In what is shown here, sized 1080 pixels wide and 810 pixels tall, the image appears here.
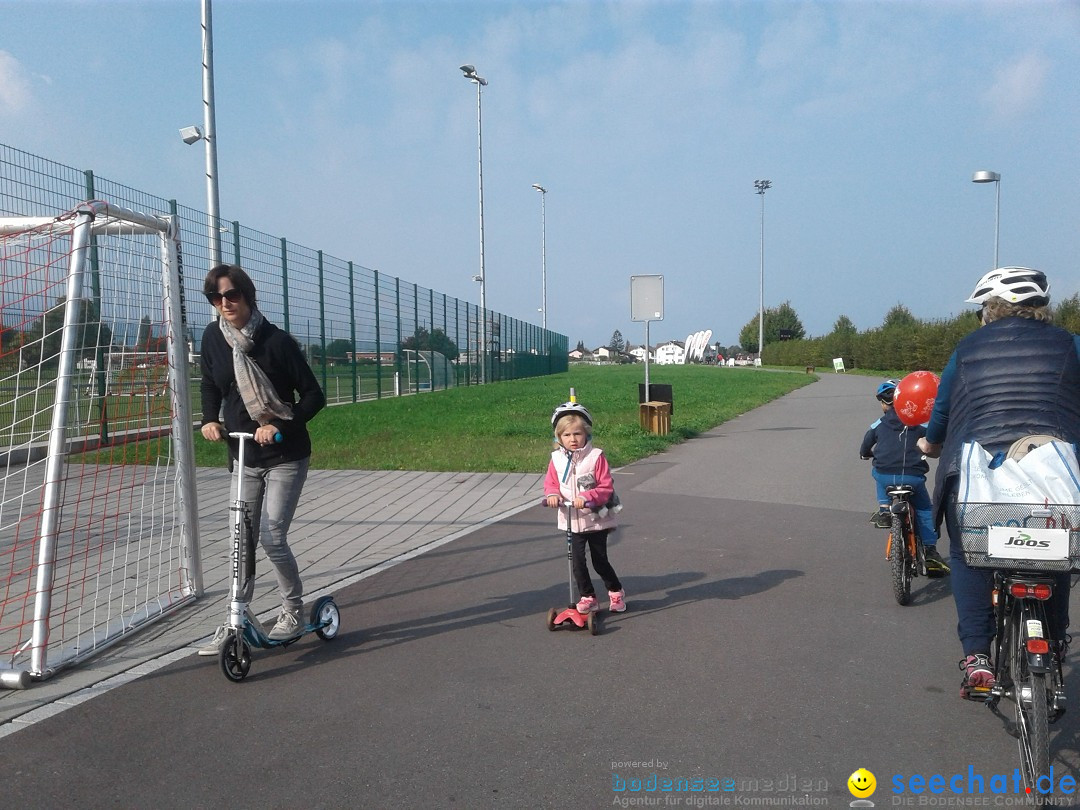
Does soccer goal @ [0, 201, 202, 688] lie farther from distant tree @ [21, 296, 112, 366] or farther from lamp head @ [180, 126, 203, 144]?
lamp head @ [180, 126, 203, 144]

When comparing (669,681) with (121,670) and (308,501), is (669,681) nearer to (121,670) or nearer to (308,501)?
(121,670)

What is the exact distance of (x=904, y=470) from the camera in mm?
6383

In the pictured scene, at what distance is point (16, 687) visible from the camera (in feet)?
14.5

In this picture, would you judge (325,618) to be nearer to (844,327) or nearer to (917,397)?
(917,397)

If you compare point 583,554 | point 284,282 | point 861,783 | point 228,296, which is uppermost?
point 284,282

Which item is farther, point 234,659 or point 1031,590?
point 234,659

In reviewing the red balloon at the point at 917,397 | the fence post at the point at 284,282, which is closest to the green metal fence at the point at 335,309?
the fence post at the point at 284,282

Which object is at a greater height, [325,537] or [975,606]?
[975,606]

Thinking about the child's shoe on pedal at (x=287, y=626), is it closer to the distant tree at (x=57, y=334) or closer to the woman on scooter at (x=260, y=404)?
the woman on scooter at (x=260, y=404)

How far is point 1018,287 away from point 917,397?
56.8 inches

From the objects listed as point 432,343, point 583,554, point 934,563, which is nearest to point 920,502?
point 934,563

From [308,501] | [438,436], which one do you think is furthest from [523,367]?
[308,501]

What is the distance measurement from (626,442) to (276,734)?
11.6m

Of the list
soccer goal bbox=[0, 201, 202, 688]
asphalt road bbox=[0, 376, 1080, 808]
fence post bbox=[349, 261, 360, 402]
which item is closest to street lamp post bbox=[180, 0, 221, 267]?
fence post bbox=[349, 261, 360, 402]
